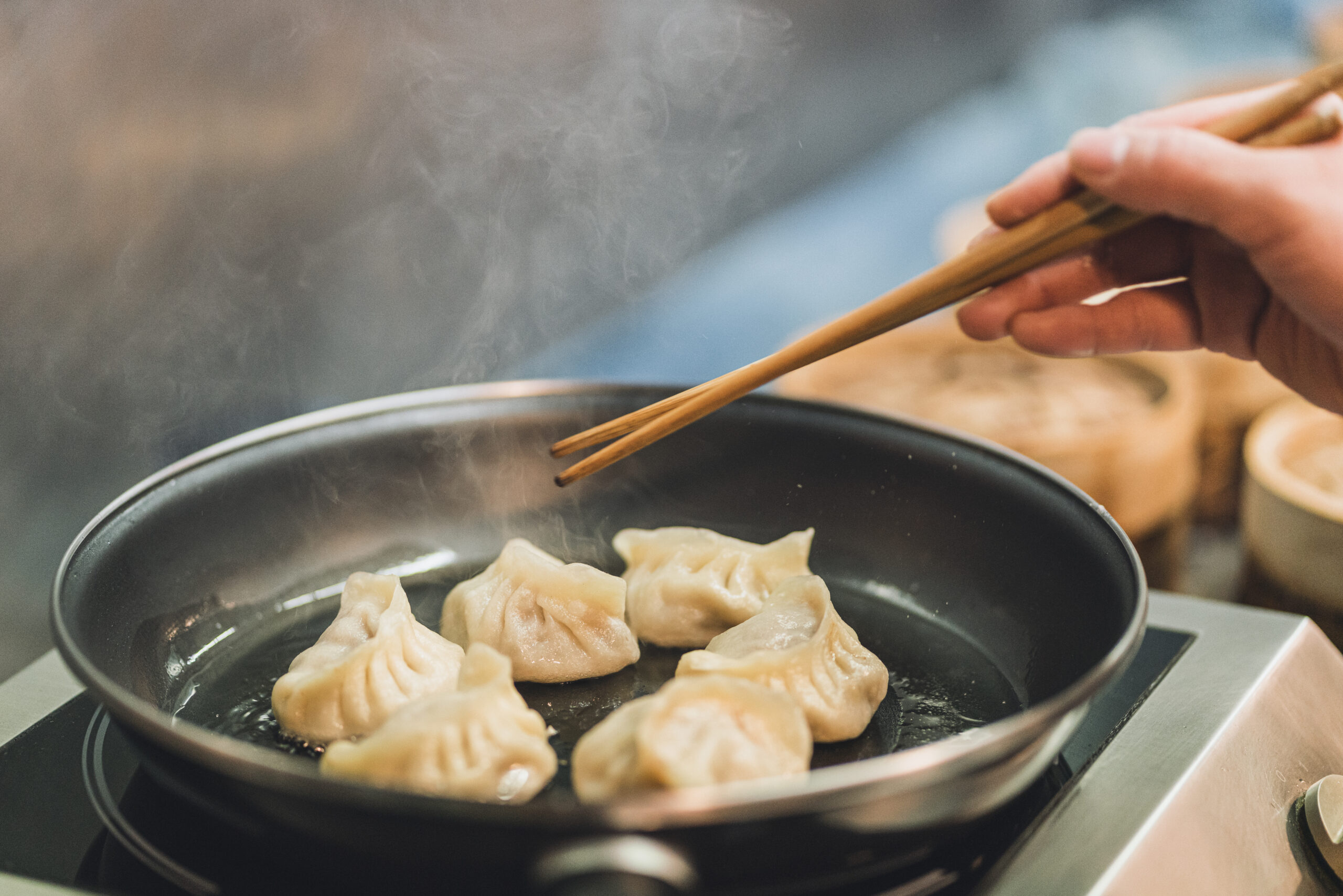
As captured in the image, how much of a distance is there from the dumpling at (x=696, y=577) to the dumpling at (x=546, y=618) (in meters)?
0.07

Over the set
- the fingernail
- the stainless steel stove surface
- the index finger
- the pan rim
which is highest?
the fingernail

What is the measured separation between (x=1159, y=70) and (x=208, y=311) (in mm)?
4982

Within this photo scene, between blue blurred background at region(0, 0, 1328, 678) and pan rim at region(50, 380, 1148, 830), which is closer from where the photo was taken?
pan rim at region(50, 380, 1148, 830)

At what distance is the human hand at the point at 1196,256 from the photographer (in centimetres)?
112

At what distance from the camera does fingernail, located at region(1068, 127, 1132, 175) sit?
1.13m

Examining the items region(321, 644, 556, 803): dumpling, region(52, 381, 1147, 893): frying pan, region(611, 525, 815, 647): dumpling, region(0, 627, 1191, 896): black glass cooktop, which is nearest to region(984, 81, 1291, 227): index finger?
region(52, 381, 1147, 893): frying pan

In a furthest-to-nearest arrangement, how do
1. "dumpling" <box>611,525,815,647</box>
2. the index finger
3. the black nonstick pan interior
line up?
"dumpling" <box>611,525,815,647</box> < the index finger < the black nonstick pan interior

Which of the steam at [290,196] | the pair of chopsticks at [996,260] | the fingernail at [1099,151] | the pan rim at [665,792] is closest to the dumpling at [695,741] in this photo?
the pan rim at [665,792]

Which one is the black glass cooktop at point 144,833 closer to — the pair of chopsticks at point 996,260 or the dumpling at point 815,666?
the dumpling at point 815,666

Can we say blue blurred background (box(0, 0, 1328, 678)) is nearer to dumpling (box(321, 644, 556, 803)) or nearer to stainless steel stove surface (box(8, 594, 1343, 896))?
stainless steel stove surface (box(8, 594, 1343, 896))

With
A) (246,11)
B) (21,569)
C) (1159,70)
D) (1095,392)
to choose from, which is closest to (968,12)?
(1159,70)

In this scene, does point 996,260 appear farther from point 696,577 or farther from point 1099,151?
point 696,577

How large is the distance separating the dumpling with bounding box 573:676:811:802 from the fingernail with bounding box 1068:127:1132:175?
0.65 m

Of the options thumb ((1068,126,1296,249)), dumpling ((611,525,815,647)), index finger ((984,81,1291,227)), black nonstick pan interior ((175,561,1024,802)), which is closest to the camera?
thumb ((1068,126,1296,249))
